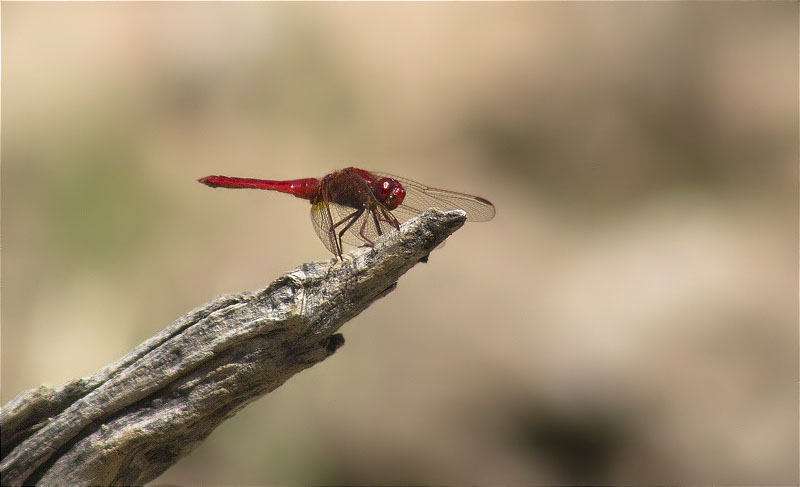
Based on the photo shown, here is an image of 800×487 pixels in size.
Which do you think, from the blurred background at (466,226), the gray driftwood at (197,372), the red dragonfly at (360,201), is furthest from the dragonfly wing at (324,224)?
the blurred background at (466,226)

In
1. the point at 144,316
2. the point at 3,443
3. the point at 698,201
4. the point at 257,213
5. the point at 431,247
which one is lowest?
the point at 3,443

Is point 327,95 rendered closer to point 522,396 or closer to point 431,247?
point 522,396

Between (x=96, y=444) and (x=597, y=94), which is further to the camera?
(x=597, y=94)

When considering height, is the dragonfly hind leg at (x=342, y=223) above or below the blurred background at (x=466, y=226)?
below

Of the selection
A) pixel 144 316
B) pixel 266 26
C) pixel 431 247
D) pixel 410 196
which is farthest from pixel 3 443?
pixel 266 26

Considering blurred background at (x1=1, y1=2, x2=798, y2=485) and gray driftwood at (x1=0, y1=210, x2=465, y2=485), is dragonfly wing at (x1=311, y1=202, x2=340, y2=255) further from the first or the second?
blurred background at (x1=1, y1=2, x2=798, y2=485)

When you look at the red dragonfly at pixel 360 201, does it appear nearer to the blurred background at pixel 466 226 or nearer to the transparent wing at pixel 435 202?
the transparent wing at pixel 435 202

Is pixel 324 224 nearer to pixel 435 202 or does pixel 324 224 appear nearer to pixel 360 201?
pixel 360 201
